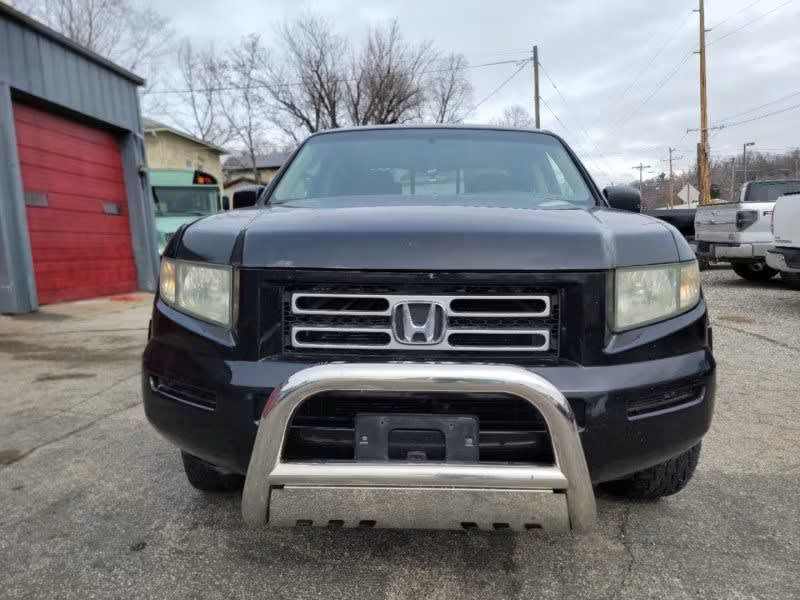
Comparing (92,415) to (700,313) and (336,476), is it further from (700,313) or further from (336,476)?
(700,313)

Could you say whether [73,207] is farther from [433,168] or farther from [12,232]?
[433,168]

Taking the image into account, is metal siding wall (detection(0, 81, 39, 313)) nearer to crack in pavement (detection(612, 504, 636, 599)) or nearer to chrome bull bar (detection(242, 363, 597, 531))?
chrome bull bar (detection(242, 363, 597, 531))

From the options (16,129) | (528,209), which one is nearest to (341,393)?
(528,209)

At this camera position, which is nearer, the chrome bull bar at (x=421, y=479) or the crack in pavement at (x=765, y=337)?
the chrome bull bar at (x=421, y=479)

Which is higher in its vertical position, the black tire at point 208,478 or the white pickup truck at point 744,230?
the white pickup truck at point 744,230

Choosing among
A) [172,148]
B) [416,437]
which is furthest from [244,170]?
[416,437]

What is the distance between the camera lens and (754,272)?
1070 centimetres

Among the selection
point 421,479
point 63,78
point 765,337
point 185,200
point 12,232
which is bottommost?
point 765,337

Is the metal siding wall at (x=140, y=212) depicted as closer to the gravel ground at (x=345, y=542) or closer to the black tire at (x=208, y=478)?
the gravel ground at (x=345, y=542)

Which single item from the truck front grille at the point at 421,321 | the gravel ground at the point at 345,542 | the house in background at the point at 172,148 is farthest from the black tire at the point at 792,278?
the house in background at the point at 172,148

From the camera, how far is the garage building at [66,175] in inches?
306

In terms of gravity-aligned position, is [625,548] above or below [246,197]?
below

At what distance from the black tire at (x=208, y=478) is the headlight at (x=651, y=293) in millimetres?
1550

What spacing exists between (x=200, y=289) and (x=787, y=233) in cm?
751
